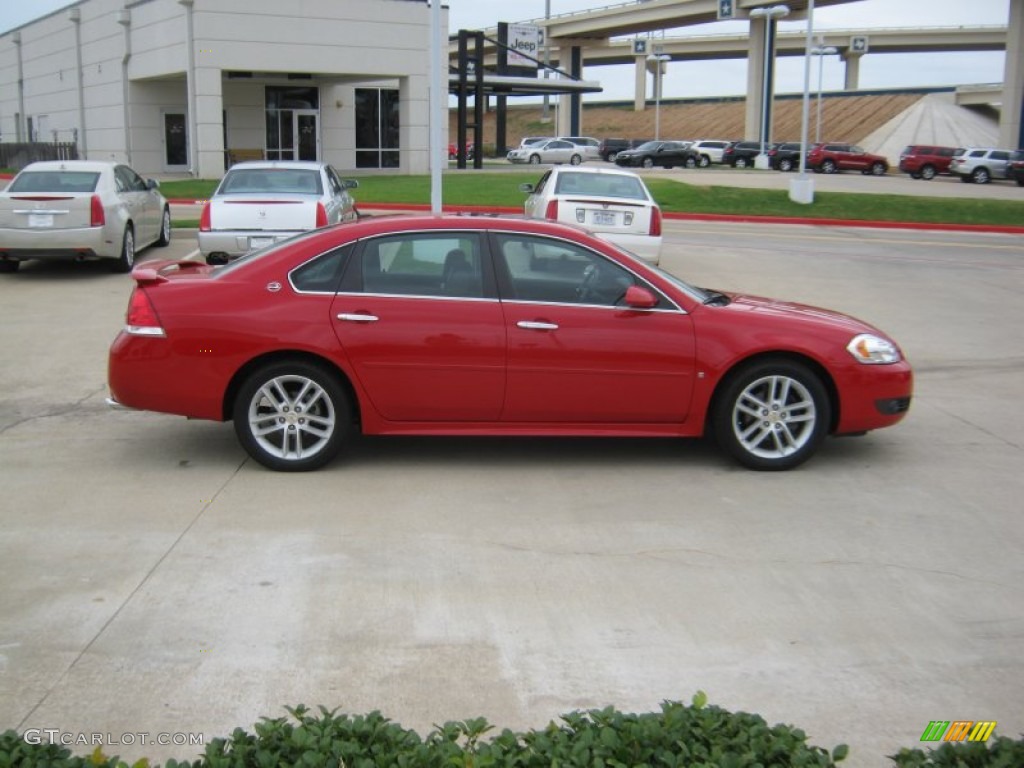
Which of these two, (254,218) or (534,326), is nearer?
(534,326)

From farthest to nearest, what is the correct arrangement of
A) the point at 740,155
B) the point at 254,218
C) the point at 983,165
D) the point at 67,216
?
the point at 740,155 → the point at 983,165 → the point at 67,216 → the point at 254,218

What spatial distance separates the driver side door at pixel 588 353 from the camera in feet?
22.6

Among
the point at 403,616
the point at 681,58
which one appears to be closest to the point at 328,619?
the point at 403,616

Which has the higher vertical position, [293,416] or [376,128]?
[376,128]

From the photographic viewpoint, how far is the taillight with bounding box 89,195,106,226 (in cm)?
1463

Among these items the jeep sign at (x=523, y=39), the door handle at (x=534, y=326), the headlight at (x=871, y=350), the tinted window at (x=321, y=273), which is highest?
the jeep sign at (x=523, y=39)

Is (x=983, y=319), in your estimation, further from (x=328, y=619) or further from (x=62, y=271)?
(x=62, y=271)

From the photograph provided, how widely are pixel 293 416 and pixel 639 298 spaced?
2.23 meters

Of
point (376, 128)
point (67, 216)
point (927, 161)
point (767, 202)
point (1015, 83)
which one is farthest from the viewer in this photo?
point (1015, 83)

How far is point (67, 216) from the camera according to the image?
14578 mm

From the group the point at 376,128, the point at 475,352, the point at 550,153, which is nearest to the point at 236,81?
the point at 376,128

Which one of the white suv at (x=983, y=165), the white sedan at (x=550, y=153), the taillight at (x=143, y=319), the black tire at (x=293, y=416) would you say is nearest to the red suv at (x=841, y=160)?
the white suv at (x=983, y=165)

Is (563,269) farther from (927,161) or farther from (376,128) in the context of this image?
(927,161)
